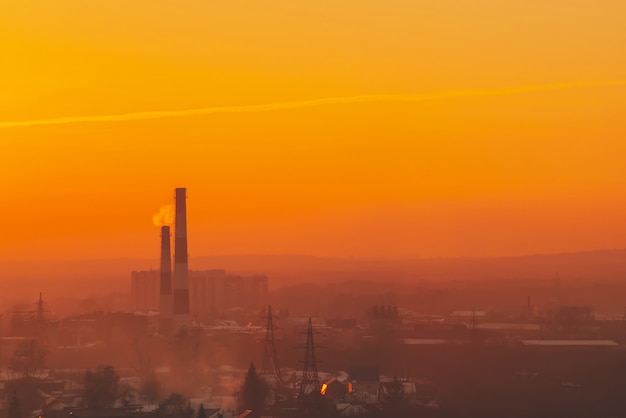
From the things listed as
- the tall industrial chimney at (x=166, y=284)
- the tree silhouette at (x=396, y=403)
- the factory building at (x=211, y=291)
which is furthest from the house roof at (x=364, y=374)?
the factory building at (x=211, y=291)

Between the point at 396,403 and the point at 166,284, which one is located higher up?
the point at 166,284

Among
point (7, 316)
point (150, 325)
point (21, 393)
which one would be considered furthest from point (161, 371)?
point (7, 316)

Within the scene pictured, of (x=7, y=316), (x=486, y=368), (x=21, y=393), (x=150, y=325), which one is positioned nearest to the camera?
(x=21, y=393)

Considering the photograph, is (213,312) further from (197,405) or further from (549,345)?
(197,405)

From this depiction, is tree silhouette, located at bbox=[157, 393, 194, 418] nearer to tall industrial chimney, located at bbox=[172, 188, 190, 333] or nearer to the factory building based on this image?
tall industrial chimney, located at bbox=[172, 188, 190, 333]

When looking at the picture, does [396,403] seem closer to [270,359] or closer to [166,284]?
[270,359]

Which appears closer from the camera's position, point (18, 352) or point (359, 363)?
point (359, 363)

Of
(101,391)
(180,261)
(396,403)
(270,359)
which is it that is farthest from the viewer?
(180,261)

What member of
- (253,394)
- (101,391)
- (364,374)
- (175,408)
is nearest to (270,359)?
(364,374)
